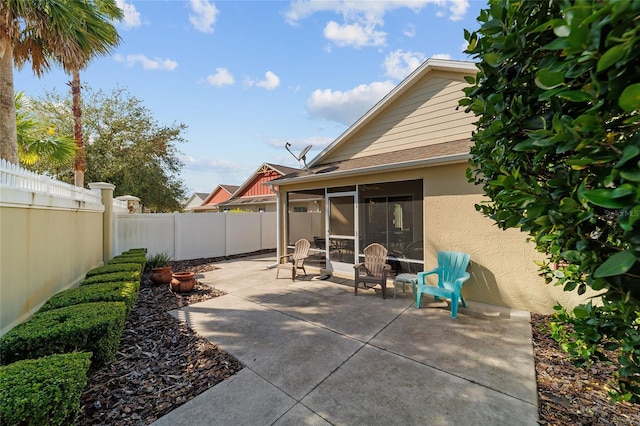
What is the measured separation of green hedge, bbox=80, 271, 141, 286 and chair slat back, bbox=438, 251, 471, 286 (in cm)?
589

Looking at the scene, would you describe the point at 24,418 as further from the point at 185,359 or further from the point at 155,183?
the point at 155,183

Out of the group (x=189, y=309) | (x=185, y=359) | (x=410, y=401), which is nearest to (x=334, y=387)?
(x=410, y=401)

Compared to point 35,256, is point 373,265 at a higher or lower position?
lower

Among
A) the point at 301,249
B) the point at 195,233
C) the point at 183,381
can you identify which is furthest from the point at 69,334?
the point at 195,233

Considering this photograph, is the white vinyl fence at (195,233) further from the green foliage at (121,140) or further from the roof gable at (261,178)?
the roof gable at (261,178)

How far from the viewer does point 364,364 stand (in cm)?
310

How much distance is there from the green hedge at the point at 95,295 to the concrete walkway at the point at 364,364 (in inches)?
38.2

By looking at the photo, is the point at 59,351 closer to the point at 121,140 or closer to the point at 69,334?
the point at 69,334

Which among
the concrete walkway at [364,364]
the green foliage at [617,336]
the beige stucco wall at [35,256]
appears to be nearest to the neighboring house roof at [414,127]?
the concrete walkway at [364,364]

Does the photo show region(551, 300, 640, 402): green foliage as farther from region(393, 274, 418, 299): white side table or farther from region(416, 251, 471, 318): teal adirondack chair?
region(393, 274, 418, 299): white side table

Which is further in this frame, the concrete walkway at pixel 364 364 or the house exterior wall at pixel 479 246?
the house exterior wall at pixel 479 246

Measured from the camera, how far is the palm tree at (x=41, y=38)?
4957 millimetres

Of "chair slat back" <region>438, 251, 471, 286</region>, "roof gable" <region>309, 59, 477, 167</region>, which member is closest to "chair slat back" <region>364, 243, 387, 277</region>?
"chair slat back" <region>438, 251, 471, 286</region>

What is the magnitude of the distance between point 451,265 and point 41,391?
553 centimetres
